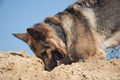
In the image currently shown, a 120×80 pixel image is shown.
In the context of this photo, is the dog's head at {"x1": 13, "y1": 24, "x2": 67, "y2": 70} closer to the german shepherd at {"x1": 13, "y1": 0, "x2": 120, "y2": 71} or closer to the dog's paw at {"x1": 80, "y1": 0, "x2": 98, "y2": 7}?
the german shepherd at {"x1": 13, "y1": 0, "x2": 120, "y2": 71}

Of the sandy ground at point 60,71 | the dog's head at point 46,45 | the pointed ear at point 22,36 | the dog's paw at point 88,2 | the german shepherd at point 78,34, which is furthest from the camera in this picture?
the pointed ear at point 22,36

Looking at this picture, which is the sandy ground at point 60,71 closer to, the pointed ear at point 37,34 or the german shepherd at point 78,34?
the german shepherd at point 78,34

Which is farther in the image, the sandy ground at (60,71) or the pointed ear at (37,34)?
the pointed ear at (37,34)

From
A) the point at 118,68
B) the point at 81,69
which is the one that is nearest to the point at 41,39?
the point at 81,69

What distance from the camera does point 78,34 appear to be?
6.89m

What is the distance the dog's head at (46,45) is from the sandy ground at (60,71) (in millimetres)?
510

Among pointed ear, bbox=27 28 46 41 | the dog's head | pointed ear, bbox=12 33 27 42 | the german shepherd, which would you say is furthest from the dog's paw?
pointed ear, bbox=12 33 27 42

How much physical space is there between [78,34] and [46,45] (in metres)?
0.98

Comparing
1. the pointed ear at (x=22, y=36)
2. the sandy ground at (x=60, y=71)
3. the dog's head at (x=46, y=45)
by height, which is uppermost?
the pointed ear at (x=22, y=36)

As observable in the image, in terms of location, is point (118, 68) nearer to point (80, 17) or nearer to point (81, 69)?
point (81, 69)

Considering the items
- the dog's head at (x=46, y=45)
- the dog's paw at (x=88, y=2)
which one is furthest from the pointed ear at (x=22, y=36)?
the dog's paw at (x=88, y=2)

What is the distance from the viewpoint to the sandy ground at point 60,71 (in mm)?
5185

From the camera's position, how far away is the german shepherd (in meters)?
6.73

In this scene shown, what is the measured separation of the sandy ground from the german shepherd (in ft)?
2.13
